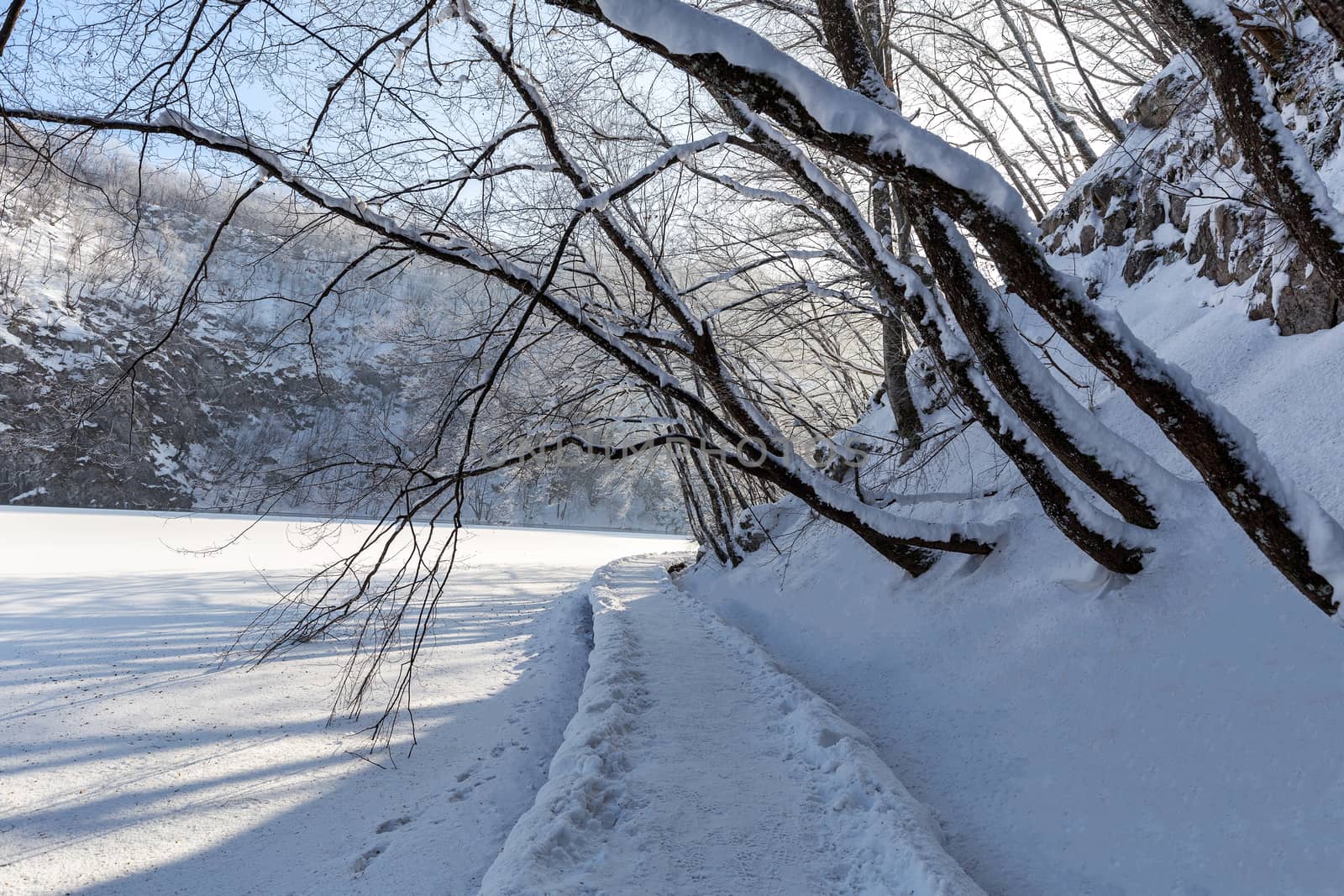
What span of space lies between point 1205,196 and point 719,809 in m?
3.26


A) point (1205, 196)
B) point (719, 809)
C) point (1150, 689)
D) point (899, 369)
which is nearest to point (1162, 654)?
point (1150, 689)

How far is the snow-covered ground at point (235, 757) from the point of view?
290 cm

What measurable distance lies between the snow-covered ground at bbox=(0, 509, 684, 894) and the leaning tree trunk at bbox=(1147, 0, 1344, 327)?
12.7 ft

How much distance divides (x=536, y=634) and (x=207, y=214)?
6.01 metres

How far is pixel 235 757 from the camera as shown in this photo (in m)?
4.06

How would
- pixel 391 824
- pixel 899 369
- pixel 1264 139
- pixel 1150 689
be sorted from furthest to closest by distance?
1. pixel 899 369
2. pixel 391 824
3. pixel 1150 689
4. pixel 1264 139

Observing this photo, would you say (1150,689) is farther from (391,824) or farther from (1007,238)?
(391,824)

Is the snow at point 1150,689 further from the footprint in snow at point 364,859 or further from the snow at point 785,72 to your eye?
the footprint in snow at point 364,859

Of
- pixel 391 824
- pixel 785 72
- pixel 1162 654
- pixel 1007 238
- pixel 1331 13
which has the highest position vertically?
pixel 785 72

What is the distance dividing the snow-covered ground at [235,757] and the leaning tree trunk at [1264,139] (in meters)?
3.88

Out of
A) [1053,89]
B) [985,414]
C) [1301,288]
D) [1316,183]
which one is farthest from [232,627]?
[1053,89]

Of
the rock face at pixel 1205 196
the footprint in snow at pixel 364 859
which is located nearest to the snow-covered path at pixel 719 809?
the footprint in snow at pixel 364 859

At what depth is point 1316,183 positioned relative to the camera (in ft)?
6.78

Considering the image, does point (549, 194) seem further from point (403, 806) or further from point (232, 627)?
point (232, 627)
